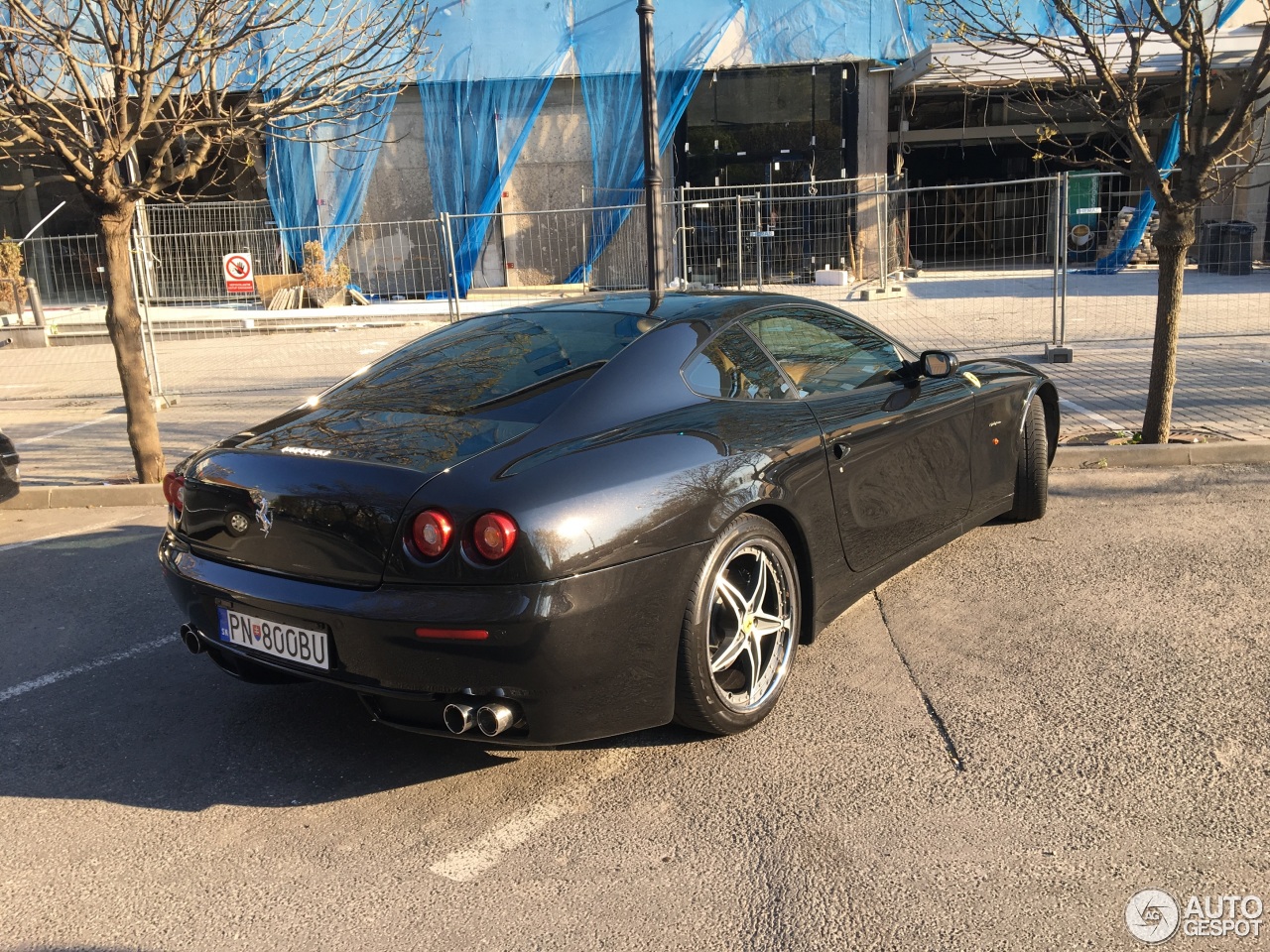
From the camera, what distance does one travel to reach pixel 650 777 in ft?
11.1

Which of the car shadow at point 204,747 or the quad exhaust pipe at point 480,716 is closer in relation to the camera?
the quad exhaust pipe at point 480,716

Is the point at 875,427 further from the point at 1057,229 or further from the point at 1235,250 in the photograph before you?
the point at 1235,250

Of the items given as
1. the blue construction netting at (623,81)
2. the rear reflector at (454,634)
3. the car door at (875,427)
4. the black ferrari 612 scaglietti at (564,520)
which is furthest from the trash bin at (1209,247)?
the rear reflector at (454,634)

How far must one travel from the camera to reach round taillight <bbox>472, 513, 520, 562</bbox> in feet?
9.64

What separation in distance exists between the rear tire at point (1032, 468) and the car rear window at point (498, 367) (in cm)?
253

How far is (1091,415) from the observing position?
8.58m

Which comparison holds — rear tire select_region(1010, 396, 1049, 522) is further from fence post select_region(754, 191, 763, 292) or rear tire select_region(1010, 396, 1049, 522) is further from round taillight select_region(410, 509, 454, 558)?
fence post select_region(754, 191, 763, 292)

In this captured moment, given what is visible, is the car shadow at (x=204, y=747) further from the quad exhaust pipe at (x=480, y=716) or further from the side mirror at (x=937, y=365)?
the side mirror at (x=937, y=365)

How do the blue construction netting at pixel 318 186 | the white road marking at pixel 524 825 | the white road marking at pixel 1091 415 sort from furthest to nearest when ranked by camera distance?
the blue construction netting at pixel 318 186
the white road marking at pixel 1091 415
the white road marking at pixel 524 825

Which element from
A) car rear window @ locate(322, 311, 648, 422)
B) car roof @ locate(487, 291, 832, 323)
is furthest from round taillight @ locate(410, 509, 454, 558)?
car roof @ locate(487, 291, 832, 323)

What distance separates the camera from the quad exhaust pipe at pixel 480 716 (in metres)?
2.99

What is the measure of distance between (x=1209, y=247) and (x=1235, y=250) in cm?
43

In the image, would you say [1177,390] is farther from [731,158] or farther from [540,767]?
[731,158]

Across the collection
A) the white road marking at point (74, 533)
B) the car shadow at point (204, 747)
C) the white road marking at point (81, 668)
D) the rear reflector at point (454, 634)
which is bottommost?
the car shadow at point (204, 747)
